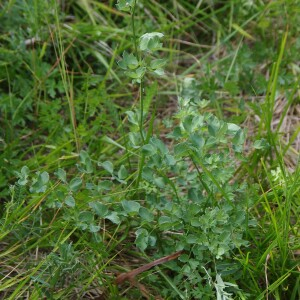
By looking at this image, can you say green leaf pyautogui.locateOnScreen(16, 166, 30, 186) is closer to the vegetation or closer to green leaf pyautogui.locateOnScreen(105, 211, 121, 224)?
the vegetation

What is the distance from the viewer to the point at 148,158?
6.85 feet

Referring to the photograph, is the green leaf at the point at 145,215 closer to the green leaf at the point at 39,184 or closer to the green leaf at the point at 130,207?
the green leaf at the point at 130,207

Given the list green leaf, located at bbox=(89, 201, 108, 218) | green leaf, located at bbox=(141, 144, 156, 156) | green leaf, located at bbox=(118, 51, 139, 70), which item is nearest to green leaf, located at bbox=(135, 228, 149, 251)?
green leaf, located at bbox=(89, 201, 108, 218)

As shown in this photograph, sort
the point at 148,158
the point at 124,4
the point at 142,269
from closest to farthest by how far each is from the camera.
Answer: the point at 124,4 → the point at 142,269 → the point at 148,158

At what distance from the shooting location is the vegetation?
189 cm

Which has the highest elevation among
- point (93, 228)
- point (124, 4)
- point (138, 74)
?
point (124, 4)

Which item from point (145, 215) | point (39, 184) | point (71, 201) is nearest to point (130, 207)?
point (145, 215)

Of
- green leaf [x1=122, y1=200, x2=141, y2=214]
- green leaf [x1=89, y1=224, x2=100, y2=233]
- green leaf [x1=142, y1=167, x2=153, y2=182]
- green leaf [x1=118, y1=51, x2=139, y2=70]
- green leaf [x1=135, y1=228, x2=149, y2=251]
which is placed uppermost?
green leaf [x1=118, y1=51, x2=139, y2=70]

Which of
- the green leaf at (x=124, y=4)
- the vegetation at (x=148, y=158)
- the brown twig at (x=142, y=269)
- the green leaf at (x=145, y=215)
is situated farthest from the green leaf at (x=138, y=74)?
the brown twig at (x=142, y=269)

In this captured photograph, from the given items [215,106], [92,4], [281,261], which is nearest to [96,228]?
[281,261]

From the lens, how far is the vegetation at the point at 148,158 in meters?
1.89

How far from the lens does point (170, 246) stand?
2020 mm

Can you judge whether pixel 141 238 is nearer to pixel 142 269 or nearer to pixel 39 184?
pixel 142 269

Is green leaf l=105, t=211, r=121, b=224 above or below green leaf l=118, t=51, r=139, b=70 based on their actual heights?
below
